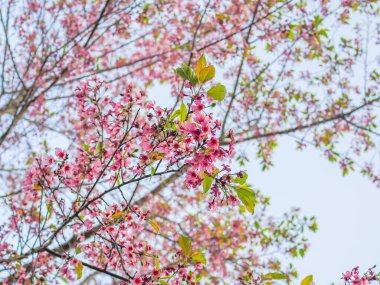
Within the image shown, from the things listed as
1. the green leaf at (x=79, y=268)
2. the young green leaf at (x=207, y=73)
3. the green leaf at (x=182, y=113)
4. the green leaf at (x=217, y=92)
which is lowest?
the green leaf at (x=79, y=268)

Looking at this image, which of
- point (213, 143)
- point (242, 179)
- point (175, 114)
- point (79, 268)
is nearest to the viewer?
point (213, 143)

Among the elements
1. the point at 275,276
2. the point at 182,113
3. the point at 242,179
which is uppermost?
the point at 182,113

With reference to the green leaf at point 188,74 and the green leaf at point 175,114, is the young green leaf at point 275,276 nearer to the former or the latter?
the green leaf at point 175,114

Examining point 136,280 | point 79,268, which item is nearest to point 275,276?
point 136,280

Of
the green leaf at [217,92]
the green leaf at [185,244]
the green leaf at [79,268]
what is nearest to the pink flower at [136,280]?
the green leaf at [185,244]

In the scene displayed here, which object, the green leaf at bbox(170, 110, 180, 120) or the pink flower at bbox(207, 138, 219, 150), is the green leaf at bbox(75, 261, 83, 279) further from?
→ the pink flower at bbox(207, 138, 219, 150)

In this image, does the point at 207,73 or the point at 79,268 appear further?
the point at 79,268

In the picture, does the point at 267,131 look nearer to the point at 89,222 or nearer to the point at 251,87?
the point at 251,87

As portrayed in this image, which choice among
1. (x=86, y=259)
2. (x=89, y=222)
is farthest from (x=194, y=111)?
(x=86, y=259)

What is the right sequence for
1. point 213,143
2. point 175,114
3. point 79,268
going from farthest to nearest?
1. point 79,268
2. point 175,114
3. point 213,143

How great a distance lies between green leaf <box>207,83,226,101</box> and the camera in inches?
73.4

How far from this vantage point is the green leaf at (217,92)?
186 cm

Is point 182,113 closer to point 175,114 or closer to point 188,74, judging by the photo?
point 175,114

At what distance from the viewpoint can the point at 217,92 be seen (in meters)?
1.87
